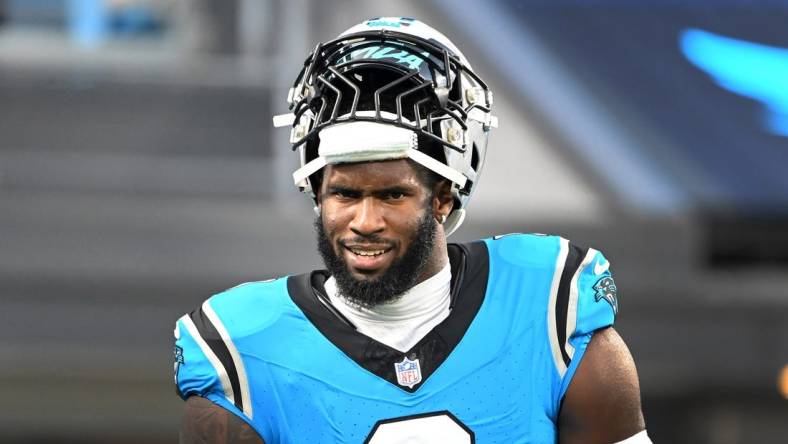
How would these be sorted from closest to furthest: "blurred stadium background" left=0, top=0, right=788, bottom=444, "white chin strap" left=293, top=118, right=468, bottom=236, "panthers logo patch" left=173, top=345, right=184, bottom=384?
"white chin strap" left=293, top=118, right=468, bottom=236 → "panthers logo patch" left=173, top=345, right=184, bottom=384 → "blurred stadium background" left=0, top=0, right=788, bottom=444

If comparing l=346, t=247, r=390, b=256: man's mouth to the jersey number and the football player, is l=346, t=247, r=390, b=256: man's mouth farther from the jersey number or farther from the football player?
the jersey number

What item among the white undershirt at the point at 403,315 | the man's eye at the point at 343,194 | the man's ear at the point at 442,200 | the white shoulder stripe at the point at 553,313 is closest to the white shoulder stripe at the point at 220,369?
the white undershirt at the point at 403,315

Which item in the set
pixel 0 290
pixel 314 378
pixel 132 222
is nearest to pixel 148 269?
pixel 132 222

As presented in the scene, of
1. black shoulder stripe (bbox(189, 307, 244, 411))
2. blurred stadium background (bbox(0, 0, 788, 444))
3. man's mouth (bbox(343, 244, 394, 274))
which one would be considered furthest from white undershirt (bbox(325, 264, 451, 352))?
blurred stadium background (bbox(0, 0, 788, 444))

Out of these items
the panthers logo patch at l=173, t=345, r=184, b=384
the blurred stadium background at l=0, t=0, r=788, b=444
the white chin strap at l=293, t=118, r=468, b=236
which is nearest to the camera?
the white chin strap at l=293, t=118, r=468, b=236

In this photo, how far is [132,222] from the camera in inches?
274

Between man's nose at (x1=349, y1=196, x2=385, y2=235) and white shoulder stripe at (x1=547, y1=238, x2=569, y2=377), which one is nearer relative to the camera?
man's nose at (x1=349, y1=196, x2=385, y2=235)

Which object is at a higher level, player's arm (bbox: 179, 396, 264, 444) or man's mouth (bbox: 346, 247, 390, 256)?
man's mouth (bbox: 346, 247, 390, 256)

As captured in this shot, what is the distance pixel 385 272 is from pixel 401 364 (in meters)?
0.16

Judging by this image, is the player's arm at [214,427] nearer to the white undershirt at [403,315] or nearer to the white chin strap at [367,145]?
the white undershirt at [403,315]

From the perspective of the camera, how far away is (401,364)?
98.7 inches

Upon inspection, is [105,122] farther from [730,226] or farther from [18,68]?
[730,226]

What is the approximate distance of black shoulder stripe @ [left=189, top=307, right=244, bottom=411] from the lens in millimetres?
2490

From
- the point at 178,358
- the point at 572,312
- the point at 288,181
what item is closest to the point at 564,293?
the point at 572,312
